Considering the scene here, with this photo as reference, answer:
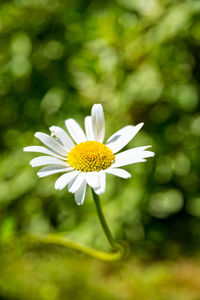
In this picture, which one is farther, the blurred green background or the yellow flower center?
the blurred green background

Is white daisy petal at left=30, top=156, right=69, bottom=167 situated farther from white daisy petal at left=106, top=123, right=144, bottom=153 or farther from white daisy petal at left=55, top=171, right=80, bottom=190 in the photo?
white daisy petal at left=106, top=123, right=144, bottom=153

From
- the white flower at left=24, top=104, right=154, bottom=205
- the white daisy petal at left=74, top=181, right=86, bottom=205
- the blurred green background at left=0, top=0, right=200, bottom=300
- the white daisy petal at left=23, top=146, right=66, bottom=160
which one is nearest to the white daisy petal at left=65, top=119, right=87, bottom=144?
the white flower at left=24, top=104, right=154, bottom=205

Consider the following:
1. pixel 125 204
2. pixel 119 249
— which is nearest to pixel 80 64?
pixel 125 204

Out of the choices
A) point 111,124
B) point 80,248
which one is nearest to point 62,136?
point 80,248

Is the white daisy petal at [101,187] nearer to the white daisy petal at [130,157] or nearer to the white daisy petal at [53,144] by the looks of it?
the white daisy petal at [130,157]

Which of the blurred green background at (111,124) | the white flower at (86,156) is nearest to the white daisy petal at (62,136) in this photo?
the white flower at (86,156)

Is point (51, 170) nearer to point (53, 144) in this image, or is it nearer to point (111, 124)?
point (53, 144)
